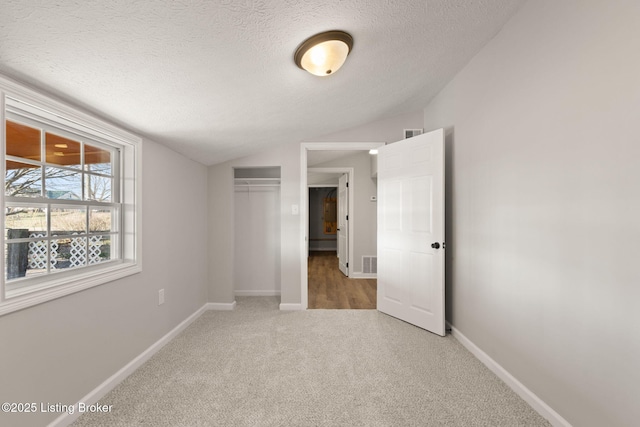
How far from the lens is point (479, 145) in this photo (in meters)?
2.14

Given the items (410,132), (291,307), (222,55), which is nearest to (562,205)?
(410,132)

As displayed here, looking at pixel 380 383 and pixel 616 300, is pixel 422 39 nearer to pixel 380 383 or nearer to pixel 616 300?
pixel 616 300

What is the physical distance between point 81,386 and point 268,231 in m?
2.41

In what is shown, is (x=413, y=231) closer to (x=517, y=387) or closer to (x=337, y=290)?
(x=517, y=387)

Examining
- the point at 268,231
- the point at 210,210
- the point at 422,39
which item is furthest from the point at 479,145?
the point at 210,210

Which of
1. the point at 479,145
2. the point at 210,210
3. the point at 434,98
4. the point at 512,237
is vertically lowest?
the point at 512,237

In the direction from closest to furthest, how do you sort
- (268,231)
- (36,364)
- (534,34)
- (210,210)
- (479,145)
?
(36,364) < (534,34) < (479,145) < (210,210) < (268,231)

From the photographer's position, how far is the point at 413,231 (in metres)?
2.74

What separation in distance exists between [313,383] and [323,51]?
2169 mm

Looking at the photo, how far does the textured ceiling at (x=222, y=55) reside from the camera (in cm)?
105

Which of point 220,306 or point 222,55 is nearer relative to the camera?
point 222,55

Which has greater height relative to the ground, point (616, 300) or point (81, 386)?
point (616, 300)

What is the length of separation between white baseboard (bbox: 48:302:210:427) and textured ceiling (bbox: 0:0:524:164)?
5.83ft

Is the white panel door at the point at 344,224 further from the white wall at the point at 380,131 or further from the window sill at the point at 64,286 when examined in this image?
the window sill at the point at 64,286
